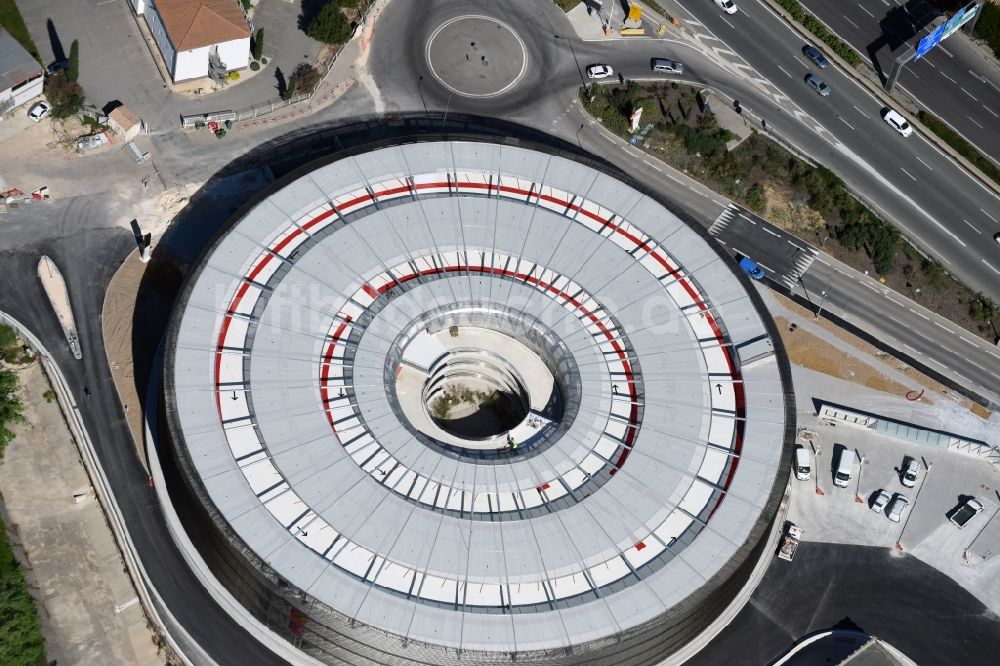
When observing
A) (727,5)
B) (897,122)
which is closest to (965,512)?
(897,122)

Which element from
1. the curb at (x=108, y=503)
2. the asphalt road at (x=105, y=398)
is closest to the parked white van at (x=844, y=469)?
the asphalt road at (x=105, y=398)

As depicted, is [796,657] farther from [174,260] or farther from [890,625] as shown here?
[174,260]

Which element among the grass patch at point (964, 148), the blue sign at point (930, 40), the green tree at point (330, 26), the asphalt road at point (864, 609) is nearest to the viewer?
the asphalt road at point (864, 609)

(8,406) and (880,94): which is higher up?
(880,94)

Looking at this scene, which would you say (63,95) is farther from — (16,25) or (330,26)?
(330,26)

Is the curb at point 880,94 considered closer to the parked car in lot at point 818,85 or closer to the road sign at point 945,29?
the parked car in lot at point 818,85

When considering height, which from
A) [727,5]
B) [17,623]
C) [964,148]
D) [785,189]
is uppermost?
[727,5]
